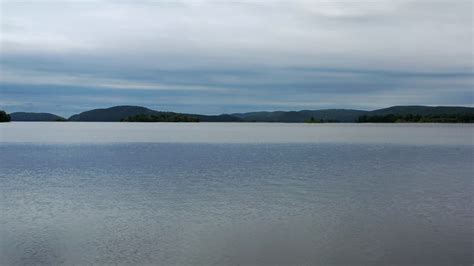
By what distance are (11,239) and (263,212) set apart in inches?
388

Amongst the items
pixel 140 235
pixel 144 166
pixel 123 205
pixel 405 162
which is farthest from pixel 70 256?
pixel 405 162

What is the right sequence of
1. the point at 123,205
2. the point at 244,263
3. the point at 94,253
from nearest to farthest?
1. the point at 244,263
2. the point at 94,253
3. the point at 123,205

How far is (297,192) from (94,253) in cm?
1407

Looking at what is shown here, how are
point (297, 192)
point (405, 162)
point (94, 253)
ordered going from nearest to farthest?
point (94, 253) → point (297, 192) → point (405, 162)

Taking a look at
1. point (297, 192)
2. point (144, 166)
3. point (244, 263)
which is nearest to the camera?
point (244, 263)

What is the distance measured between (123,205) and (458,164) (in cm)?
3230

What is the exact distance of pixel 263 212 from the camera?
22.2 m

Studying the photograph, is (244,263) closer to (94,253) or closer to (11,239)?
(94,253)

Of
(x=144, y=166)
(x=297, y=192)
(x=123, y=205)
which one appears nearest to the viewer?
(x=123, y=205)

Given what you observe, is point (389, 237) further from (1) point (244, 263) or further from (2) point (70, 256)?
(2) point (70, 256)

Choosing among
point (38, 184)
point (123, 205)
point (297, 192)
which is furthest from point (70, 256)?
point (38, 184)

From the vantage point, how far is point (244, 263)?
48.5ft

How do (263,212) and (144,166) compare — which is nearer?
(263,212)

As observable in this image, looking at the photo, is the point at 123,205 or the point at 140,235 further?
the point at 123,205
